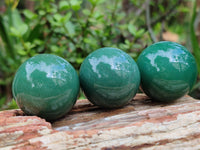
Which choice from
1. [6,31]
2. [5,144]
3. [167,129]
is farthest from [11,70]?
[167,129]

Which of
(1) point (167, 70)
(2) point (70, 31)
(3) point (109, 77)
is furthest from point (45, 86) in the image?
(2) point (70, 31)

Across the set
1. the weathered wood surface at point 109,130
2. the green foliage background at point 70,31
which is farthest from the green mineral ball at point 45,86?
the green foliage background at point 70,31

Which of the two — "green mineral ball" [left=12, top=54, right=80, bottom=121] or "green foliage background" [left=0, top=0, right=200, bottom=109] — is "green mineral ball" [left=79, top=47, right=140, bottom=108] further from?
"green foliage background" [left=0, top=0, right=200, bottom=109]

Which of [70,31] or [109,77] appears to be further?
[70,31]

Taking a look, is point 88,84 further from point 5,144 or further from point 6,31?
point 6,31

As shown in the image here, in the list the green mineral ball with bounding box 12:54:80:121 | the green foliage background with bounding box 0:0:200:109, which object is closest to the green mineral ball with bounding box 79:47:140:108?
the green mineral ball with bounding box 12:54:80:121

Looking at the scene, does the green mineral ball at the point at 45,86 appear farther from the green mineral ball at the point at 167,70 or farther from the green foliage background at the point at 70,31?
the green foliage background at the point at 70,31

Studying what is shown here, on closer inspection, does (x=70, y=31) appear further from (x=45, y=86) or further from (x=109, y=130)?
(x=109, y=130)
